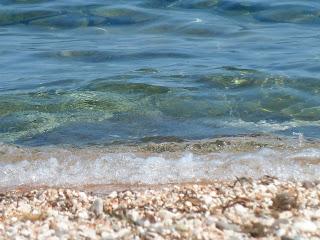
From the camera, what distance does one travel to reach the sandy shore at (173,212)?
4969 millimetres

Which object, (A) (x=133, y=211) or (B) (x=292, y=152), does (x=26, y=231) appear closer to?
(A) (x=133, y=211)

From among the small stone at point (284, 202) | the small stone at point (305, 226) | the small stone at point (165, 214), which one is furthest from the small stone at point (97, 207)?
the small stone at point (305, 226)

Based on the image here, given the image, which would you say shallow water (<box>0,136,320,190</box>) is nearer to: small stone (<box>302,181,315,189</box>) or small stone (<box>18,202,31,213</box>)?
small stone (<box>302,181,315,189</box>)

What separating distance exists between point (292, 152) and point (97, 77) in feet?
12.3

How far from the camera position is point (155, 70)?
10.8 meters

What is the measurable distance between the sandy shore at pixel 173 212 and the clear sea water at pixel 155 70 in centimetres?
158

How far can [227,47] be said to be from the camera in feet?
40.3

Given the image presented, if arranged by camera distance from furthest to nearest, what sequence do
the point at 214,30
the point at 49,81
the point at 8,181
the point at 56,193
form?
the point at 214,30 → the point at 49,81 → the point at 8,181 → the point at 56,193

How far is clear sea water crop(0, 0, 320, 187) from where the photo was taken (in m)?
8.55

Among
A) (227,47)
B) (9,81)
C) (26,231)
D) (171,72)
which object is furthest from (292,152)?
(227,47)

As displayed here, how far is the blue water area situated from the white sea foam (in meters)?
0.86

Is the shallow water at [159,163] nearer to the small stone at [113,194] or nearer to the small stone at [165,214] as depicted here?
the small stone at [113,194]

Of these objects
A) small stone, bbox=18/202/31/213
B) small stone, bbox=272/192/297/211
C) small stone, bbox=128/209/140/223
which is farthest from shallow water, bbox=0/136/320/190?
small stone, bbox=128/209/140/223

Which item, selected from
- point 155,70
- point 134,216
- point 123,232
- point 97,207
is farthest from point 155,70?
point 123,232
